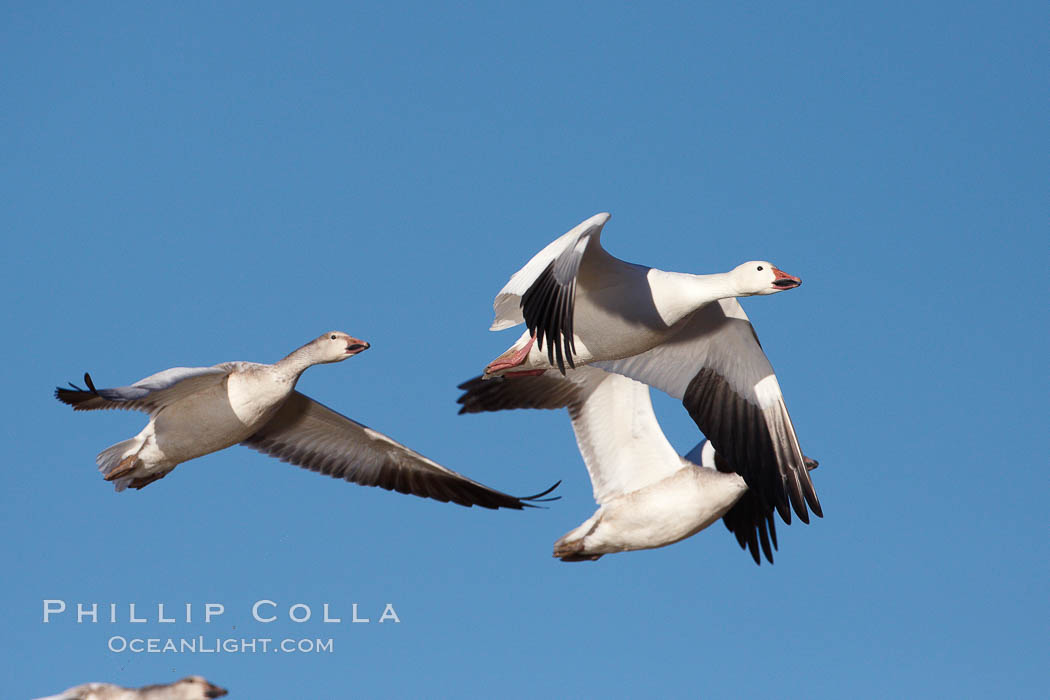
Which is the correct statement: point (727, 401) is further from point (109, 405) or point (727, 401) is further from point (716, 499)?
point (109, 405)

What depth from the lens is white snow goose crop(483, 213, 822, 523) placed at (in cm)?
1014

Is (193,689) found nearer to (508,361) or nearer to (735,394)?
(508,361)

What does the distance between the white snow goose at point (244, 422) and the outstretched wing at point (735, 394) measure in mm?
1513

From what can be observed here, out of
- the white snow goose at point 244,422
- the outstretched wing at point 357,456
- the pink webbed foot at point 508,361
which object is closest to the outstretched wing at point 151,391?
the white snow goose at point 244,422

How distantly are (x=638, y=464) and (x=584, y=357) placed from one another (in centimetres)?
212

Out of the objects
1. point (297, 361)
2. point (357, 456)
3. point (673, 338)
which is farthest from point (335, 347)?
point (673, 338)

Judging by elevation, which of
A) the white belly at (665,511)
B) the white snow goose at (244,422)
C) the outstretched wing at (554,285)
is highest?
the white snow goose at (244,422)

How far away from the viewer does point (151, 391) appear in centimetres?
1073

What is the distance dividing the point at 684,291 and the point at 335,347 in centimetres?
292

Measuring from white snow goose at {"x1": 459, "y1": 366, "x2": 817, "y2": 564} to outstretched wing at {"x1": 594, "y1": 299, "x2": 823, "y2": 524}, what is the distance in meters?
0.51

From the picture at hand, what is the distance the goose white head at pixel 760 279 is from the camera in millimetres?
10992

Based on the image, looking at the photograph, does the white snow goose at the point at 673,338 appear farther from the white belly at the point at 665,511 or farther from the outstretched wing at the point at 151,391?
the outstretched wing at the point at 151,391

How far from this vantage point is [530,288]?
10.0 m

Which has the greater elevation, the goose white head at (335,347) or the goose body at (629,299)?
the goose white head at (335,347)
